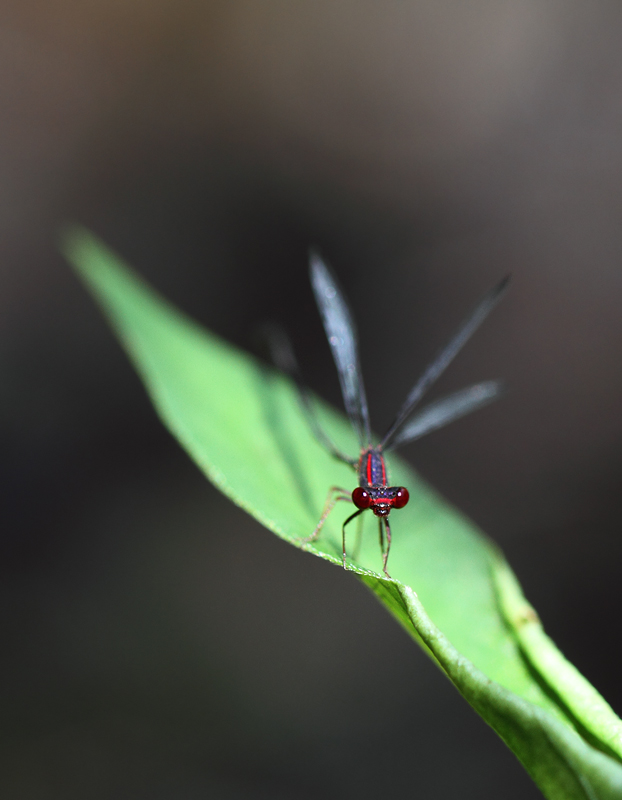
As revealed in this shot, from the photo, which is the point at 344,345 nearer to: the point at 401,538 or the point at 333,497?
the point at 333,497

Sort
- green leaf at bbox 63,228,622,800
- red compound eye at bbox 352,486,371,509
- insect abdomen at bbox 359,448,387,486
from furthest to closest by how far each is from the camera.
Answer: insect abdomen at bbox 359,448,387,486, red compound eye at bbox 352,486,371,509, green leaf at bbox 63,228,622,800

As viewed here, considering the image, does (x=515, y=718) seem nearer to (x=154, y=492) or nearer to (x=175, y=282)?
(x=154, y=492)

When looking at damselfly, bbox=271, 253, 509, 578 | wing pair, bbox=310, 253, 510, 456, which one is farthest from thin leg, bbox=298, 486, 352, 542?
wing pair, bbox=310, 253, 510, 456

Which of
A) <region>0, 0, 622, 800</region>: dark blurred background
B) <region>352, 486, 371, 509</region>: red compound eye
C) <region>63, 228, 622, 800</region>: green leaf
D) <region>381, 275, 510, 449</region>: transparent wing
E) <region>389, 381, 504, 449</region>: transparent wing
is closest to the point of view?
<region>63, 228, 622, 800</region>: green leaf

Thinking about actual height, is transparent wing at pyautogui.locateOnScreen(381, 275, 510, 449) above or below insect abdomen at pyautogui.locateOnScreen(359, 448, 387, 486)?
above

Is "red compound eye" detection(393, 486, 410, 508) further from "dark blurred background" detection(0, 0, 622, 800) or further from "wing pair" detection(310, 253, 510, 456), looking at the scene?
"dark blurred background" detection(0, 0, 622, 800)

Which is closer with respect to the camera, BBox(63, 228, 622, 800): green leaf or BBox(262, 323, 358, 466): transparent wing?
BBox(63, 228, 622, 800): green leaf
